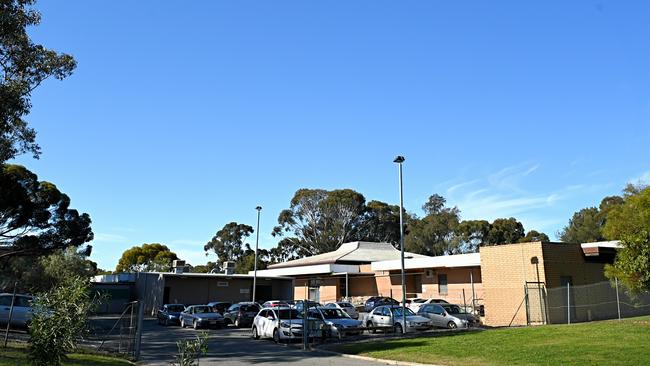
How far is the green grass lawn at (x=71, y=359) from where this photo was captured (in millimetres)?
13000

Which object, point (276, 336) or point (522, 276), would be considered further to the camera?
point (522, 276)

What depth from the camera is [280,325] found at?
23.4 m

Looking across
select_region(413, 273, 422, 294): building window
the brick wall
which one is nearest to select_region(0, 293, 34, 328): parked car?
the brick wall

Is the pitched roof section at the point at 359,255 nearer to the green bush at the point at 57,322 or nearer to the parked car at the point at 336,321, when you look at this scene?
the parked car at the point at 336,321

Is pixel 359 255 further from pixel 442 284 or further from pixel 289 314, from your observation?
pixel 289 314

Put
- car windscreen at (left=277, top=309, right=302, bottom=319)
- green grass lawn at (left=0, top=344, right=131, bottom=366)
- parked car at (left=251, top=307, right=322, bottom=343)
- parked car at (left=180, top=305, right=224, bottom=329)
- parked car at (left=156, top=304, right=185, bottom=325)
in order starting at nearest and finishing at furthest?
1. green grass lawn at (left=0, top=344, right=131, bottom=366)
2. parked car at (left=251, top=307, right=322, bottom=343)
3. car windscreen at (left=277, top=309, right=302, bottom=319)
4. parked car at (left=180, top=305, right=224, bottom=329)
5. parked car at (left=156, top=304, right=185, bottom=325)

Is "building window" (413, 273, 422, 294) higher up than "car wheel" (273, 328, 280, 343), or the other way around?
"building window" (413, 273, 422, 294)

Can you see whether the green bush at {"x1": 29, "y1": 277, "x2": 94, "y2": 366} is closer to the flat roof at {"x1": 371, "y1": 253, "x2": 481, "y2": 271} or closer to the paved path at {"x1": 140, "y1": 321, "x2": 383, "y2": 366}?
the paved path at {"x1": 140, "y1": 321, "x2": 383, "y2": 366}

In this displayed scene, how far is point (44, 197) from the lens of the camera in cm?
3841

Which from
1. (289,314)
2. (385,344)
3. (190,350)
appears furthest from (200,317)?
(190,350)

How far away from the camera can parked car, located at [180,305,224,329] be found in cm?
3262

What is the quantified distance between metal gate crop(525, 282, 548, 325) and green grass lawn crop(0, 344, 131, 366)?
792 inches

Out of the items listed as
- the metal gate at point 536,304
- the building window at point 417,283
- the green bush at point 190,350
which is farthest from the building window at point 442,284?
the green bush at point 190,350

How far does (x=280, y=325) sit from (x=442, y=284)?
72.6 feet
